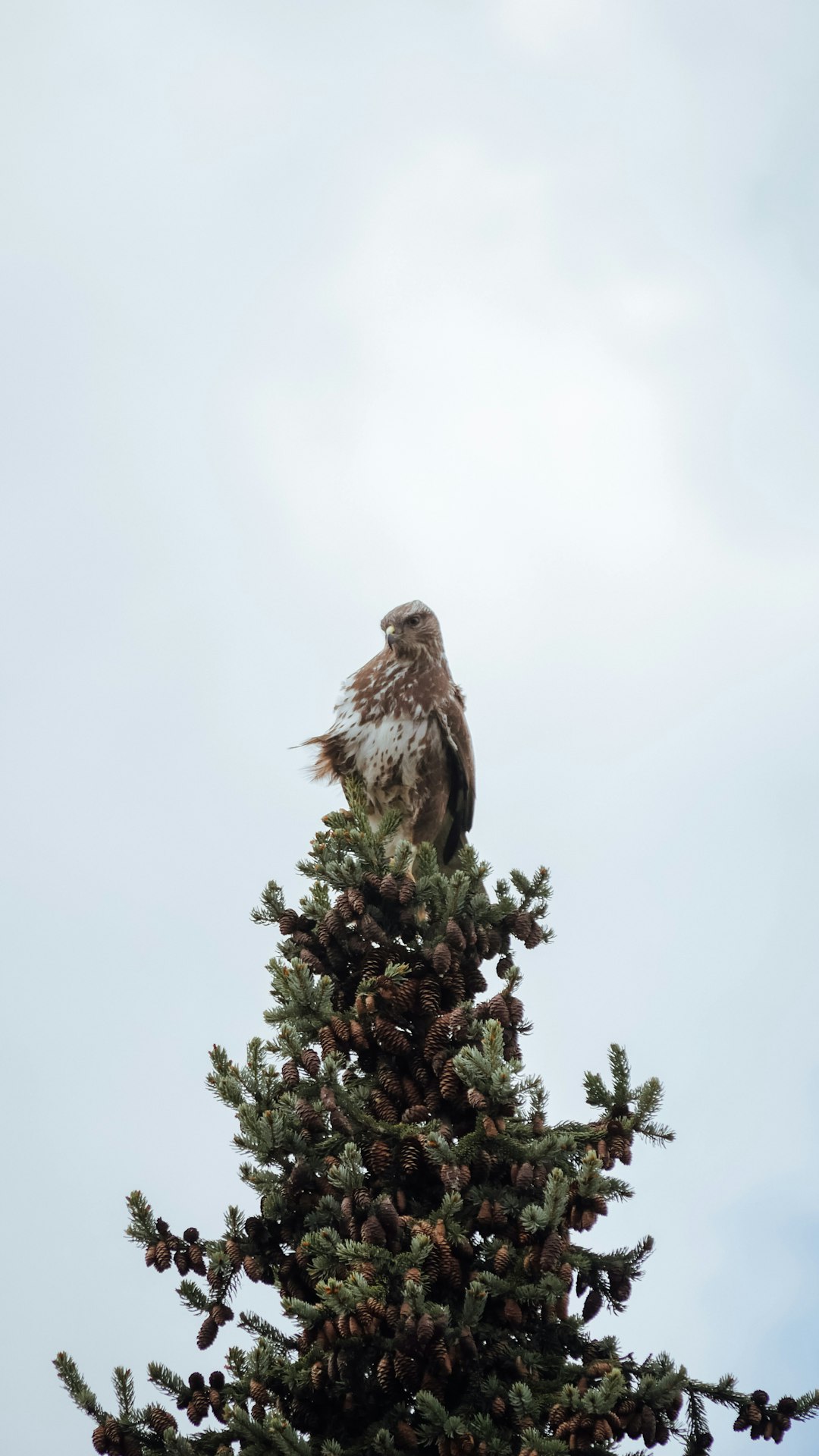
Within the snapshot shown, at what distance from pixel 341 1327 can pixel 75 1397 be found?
0.94 m

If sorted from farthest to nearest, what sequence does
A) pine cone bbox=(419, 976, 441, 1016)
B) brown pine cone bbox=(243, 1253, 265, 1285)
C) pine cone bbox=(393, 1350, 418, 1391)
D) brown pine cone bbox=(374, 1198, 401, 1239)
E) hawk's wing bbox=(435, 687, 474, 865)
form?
1. hawk's wing bbox=(435, 687, 474, 865)
2. pine cone bbox=(419, 976, 441, 1016)
3. brown pine cone bbox=(243, 1253, 265, 1285)
4. brown pine cone bbox=(374, 1198, 401, 1239)
5. pine cone bbox=(393, 1350, 418, 1391)

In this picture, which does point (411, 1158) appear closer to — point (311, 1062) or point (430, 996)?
point (311, 1062)

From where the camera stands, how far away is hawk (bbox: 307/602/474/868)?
7074 mm

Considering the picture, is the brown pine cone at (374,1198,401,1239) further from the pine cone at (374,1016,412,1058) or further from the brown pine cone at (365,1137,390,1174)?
the pine cone at (374,1016,412,1058)

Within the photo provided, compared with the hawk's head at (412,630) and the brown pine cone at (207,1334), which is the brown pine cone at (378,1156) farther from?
the hawk's head at (412,630)

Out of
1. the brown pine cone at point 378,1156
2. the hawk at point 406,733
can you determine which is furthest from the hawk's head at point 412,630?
the brown pine cone at point 378,1156

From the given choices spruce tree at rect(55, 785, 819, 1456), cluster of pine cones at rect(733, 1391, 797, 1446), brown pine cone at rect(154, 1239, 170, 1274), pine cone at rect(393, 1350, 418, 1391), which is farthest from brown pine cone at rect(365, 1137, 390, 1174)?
cluster of pine cones at rect(733, 1391, 797, 1446)

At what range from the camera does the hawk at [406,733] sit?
7074mm

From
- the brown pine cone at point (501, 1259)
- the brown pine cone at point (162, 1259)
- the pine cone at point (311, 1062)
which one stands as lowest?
the brown pine cone at point (162, 1259)

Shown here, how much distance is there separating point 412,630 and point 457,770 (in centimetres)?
90

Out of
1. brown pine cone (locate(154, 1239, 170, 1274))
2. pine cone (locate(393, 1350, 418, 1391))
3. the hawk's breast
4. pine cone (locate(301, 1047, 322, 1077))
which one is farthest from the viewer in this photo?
the hawk's breast

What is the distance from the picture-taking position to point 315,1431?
377 cm

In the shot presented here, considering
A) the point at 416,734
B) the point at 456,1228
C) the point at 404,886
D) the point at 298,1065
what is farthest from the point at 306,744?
the point at 456,1228

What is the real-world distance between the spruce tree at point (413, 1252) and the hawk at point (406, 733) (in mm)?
2444
